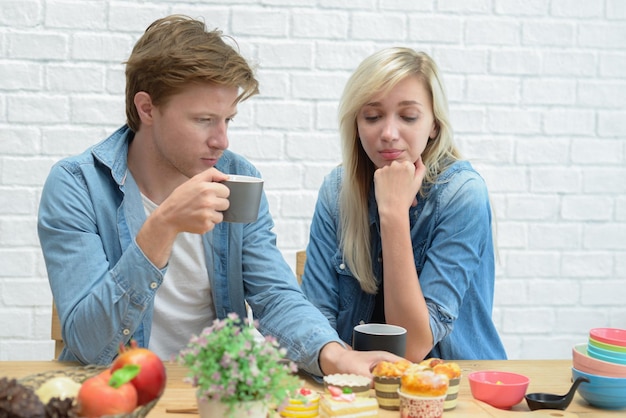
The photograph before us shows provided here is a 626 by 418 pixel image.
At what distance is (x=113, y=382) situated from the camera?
978 millimetres

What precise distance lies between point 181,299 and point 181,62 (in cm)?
54

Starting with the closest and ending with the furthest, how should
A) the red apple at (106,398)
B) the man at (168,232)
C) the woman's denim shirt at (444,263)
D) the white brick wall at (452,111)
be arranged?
the red apple at (106,398)
the man at (168,232)
the woman's denim shirt at (444,263)
the white brick wall at (452,111)

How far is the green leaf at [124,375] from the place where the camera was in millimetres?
977

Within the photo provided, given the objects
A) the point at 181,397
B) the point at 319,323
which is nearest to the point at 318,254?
the point at 319,323

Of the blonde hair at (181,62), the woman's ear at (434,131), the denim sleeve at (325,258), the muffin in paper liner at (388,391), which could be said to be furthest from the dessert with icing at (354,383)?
the woman's ear at (434,131)

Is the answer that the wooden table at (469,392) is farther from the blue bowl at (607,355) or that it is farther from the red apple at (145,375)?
the red apple at (145,375)

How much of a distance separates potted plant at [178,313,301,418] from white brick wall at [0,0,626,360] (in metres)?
1.44

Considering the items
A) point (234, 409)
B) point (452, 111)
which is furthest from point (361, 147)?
point (234, 409)

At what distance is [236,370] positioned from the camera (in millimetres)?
1019

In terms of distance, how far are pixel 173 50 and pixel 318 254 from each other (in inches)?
23.8

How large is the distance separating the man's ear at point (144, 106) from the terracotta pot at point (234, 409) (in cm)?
86

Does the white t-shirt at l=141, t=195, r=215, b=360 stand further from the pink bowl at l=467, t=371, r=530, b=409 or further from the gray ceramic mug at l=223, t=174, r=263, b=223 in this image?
the pink bowl at l=467, t=371, r=530, b=409

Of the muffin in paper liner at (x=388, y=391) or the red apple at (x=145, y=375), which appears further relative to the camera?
the muffin in paper liner at (x=388, y=391)

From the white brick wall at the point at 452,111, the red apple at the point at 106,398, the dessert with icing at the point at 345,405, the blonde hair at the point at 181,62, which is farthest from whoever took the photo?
the white brick wall at the point at 452,111
